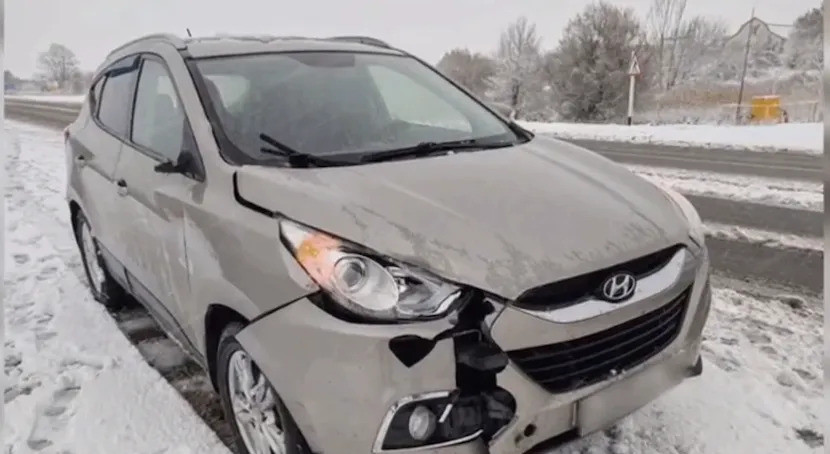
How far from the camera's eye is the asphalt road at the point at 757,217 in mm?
4398

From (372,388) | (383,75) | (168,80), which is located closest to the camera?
(372,388)

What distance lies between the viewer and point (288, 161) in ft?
8.32

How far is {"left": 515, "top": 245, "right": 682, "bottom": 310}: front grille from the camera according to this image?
1.89 m

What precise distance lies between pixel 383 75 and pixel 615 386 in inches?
83.7

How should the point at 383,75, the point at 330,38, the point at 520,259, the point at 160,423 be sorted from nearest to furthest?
the point at 520,259, the point at 160,423, the point at 383,75, the point at 330,38

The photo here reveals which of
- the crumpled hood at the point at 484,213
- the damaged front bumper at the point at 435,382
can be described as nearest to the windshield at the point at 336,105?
the crumpled hood at the point at 484,213

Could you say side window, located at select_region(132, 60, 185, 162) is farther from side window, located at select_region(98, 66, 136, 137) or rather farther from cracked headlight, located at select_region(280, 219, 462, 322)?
cracked headlight, located at select_region(280, 219, 462, 322)

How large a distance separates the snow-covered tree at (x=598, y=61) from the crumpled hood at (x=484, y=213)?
26.7 meters

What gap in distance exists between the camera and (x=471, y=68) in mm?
45750

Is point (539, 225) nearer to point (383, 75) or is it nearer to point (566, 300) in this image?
point (566, 300)

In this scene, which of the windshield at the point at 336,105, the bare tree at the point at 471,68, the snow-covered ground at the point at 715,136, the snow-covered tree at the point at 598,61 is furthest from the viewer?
the bare tree at the point at 471,68

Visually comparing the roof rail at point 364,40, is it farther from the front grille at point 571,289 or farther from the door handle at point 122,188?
the front grille at point 571,289

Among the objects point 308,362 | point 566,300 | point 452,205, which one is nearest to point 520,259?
point 566,300

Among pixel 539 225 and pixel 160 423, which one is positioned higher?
pixel 539 225
